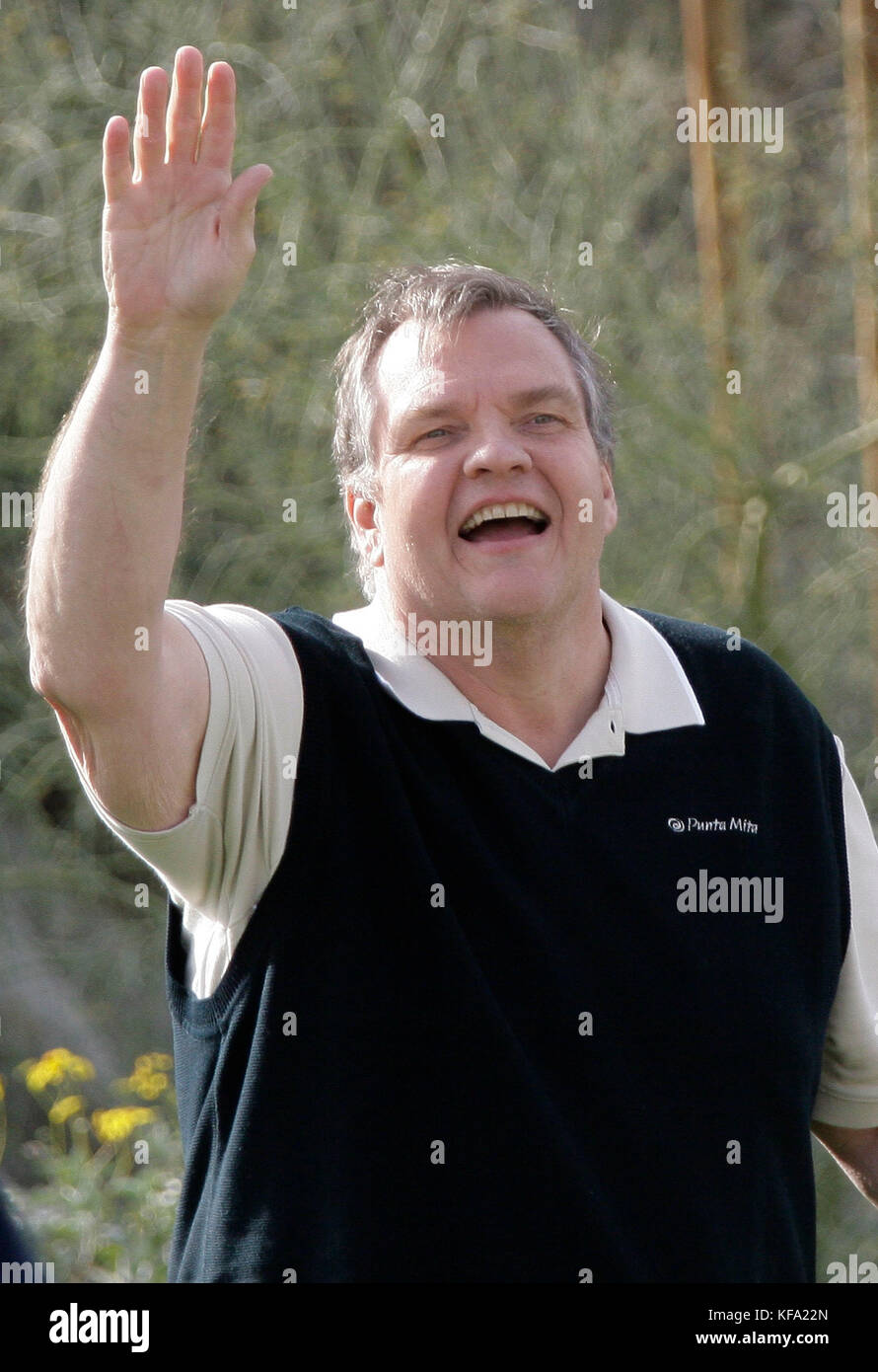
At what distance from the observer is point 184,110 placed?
4.14 feet

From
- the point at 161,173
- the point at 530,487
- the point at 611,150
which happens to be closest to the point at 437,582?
the point at 530,487

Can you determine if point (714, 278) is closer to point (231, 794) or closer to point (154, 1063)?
point (154, 1063)

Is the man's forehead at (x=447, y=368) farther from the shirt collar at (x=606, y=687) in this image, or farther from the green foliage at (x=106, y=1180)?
the green foliage at (x=106, y=1180)

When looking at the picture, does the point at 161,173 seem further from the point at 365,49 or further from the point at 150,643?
the point at 365,49

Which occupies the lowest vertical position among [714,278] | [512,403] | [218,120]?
[512,403]

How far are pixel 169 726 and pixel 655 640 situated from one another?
73 centimetres

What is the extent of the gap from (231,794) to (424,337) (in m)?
0.61

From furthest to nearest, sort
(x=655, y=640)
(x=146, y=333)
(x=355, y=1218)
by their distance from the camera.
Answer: (x=655, y=640)
(x=355, y=1218)
(x=146, y=333)

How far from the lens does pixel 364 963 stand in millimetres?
1467

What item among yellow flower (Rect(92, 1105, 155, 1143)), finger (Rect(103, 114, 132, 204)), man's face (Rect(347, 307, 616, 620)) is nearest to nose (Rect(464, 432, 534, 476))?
man's face (Rect(347, 307, 616, 620))

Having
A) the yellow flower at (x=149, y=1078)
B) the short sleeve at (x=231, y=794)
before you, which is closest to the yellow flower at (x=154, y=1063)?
the yellow flower at (x=149, y=1078)

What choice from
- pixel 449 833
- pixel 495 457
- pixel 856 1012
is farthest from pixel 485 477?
pixel 856 1012

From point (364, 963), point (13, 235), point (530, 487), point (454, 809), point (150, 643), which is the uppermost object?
point (13, 235)

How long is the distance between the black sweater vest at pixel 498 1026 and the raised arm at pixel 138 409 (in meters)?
0.27
